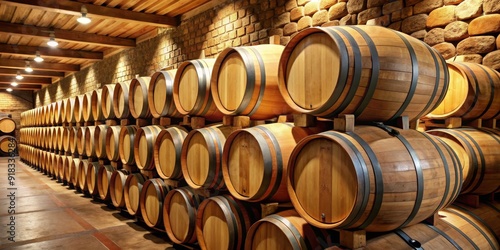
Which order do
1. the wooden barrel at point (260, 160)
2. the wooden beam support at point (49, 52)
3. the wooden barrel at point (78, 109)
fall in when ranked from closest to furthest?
the wooden barrel at point (260, 160) < the wooden barrel at point (78, 109) < the wooden beam support at point (49, 52)

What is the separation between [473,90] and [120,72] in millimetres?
8654

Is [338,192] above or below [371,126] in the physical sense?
below

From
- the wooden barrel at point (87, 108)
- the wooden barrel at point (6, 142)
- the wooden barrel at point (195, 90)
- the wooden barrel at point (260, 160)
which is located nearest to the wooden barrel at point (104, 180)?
the wooden barrel at point (87, 108)

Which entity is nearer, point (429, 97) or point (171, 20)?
point (429, 97)

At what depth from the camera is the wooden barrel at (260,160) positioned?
288 cm

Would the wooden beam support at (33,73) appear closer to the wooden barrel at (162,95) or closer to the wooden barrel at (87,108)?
the wooden barrel at (87,108)

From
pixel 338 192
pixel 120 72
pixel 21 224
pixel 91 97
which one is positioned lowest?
pixel 21 224

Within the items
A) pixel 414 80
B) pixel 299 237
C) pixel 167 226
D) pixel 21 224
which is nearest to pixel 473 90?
pixel 414 80

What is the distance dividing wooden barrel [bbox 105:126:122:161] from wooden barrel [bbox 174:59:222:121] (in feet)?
6.18

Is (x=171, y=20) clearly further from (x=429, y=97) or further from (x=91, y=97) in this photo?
(x=429, y=97)

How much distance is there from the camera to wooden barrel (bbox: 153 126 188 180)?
412 cm

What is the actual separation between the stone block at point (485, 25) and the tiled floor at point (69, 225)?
12.0ft

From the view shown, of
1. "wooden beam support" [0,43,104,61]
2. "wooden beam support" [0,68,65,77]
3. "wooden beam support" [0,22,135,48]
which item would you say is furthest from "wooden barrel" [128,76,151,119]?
"wooden beam support" [0,68,65,77]

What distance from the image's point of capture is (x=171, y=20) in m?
7.20
